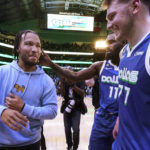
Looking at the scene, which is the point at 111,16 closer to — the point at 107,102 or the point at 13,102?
the point at 13,102

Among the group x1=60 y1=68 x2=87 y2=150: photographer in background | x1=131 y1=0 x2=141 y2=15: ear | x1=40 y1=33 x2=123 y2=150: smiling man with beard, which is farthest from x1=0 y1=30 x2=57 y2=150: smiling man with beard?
x1=60 y1=68 x2=87 y2=150: photographer in background

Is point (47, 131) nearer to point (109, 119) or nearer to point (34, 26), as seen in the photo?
point (109, 119)

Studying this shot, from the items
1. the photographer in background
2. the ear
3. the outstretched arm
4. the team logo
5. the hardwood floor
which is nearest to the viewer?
the ear

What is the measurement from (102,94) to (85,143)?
6.98 ft

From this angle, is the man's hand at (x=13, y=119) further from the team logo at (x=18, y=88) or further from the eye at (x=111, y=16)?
the eye at (x=111, y=16)

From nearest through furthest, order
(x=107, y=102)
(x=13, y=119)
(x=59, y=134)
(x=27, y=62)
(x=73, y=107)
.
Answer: (x=13, y=119)
(x=27, y=62)
(x=107, y=102)
(x=73, y=107)
(x=59, y=134)

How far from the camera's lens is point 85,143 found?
391 centimetres

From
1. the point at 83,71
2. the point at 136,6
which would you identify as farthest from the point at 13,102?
the point at 83,71

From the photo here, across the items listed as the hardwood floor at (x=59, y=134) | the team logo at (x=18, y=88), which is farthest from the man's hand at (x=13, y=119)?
the hardwood floor at (x=59, y=134)

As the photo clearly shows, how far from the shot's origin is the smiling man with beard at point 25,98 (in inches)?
50.3

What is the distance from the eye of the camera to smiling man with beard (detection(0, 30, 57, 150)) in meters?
1.28

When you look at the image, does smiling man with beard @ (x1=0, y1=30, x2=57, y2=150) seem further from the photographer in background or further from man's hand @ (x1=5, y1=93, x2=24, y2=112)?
the photographer in background

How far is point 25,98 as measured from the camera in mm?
1438

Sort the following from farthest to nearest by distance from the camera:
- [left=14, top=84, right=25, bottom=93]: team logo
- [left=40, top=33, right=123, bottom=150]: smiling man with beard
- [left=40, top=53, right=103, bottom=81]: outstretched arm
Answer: [left=40, top=53, right=103, bottom=81]: outstretched arm → [left=40, top=33, right=123, bottom=150]: smiling man with beard → [left=14, top=84, right=25, bottom=93]: team logo
